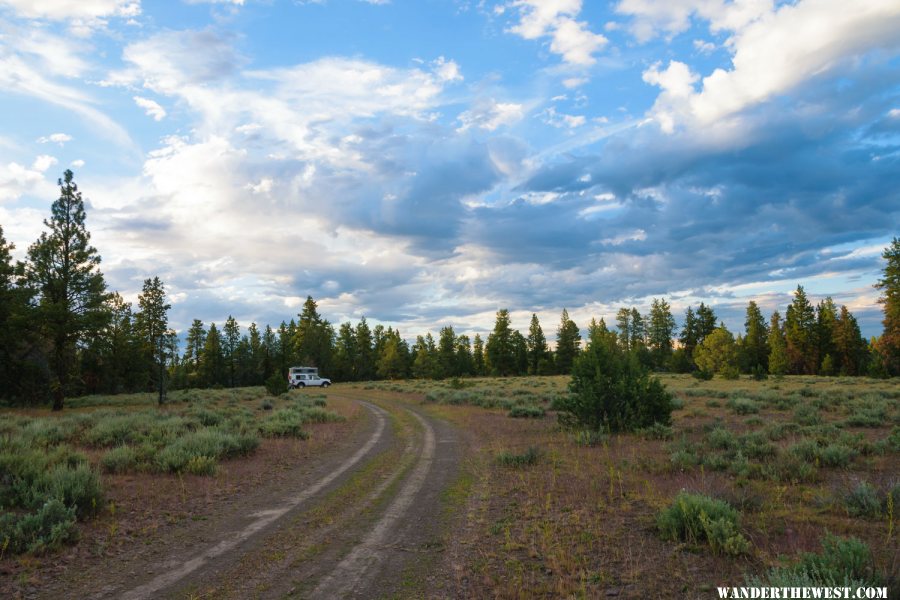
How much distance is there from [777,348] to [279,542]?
92.9m

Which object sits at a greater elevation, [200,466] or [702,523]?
[702,523]

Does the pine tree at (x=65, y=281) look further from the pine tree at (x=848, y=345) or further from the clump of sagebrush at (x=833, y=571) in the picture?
the pine tree at (x=848, y=345)

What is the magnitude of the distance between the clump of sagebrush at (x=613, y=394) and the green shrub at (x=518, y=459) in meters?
4.98

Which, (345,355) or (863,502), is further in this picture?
(345,355)

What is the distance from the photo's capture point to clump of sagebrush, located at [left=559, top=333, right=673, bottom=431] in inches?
658

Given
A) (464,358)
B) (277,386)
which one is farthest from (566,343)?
(277,386)

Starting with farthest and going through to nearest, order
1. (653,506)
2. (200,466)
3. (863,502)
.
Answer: (200,466), (653,506), (863,502)

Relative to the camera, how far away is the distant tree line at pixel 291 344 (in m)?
32.9

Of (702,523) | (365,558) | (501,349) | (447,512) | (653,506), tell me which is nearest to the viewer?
(365,558)

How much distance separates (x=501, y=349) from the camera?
9406cm

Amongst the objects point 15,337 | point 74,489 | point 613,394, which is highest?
point 15,337

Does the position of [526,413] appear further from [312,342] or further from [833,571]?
[312,342]

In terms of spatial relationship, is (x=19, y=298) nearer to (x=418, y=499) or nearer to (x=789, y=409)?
(x=418, y=499)

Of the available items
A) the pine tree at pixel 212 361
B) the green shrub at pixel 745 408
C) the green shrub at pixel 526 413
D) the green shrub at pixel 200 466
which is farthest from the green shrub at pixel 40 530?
the pine tree at pixel 212 361
